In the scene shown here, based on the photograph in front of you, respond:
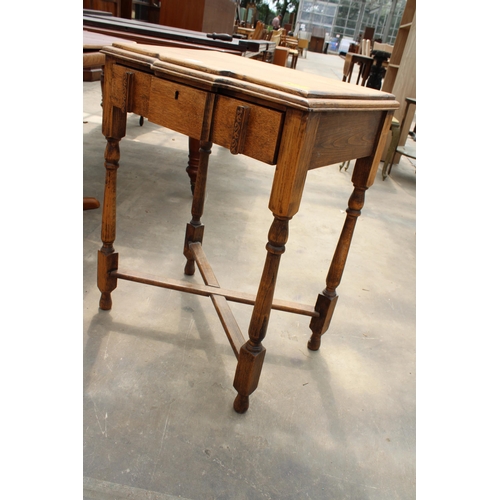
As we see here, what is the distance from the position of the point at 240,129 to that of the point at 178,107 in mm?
222

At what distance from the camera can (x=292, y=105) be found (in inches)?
33.2

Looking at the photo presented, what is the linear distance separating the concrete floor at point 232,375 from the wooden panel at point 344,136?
2.53 ft

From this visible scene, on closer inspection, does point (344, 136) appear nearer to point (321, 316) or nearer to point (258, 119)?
point (258, 119)

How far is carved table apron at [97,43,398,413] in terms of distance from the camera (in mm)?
893

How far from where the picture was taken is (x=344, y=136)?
104cm

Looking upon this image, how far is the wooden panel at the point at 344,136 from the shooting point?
3.12ft

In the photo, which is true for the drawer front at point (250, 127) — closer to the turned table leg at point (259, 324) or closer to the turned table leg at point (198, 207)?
the turned table leg at point (259, 324)

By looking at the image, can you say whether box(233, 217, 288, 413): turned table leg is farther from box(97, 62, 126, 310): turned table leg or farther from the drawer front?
box(97, 62, 126, 310): turned table leg

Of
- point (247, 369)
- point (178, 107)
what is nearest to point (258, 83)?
point (178, 107)

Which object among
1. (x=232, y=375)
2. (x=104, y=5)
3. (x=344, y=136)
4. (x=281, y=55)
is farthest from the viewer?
(x=281, y=55)

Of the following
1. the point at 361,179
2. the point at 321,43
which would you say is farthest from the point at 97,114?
the point at 321,43

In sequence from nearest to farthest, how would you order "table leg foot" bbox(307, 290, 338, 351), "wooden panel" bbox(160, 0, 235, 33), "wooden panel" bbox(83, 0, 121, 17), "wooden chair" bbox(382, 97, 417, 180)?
1. "table leg foot" bbox(307, 290, 338, 351)
2. "wooden chair" bbox(382, 97, 417, 180)
3. "wooden panel" bbox(160, 0, 235, 33)
4. "wooden panel" bbox(83, 0, 121, 17)

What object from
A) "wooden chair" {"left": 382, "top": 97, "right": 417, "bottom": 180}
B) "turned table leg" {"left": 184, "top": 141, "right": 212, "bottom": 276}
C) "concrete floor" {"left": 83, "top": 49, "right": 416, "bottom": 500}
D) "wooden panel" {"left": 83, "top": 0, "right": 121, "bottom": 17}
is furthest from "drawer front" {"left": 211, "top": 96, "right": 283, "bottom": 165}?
"wooden panel" {"left": 83, "top": 0, "right": 121, "bottom": 17}

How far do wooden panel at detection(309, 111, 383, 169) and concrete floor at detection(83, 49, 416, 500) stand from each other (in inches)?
30.3
